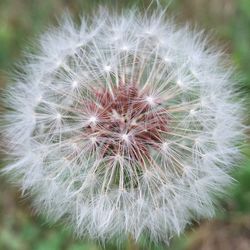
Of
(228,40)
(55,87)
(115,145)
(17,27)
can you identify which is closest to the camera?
(115,145)

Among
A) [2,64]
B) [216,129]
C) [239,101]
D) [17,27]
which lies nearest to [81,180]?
[216,129]

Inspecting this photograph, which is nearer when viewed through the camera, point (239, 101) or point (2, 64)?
point (239, 101)

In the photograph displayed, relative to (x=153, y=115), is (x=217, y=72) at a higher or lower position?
higher

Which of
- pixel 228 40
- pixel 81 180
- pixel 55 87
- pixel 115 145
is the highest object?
pixel 228 40

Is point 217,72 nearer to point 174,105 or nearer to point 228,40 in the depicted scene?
point 174,105

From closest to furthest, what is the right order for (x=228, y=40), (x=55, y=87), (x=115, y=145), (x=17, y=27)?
(x=115, y=145) < (x=55, y=87) < (x=228, y=40) < (x=17, y=27)

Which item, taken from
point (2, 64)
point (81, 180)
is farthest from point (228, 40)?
point (81, 180)
